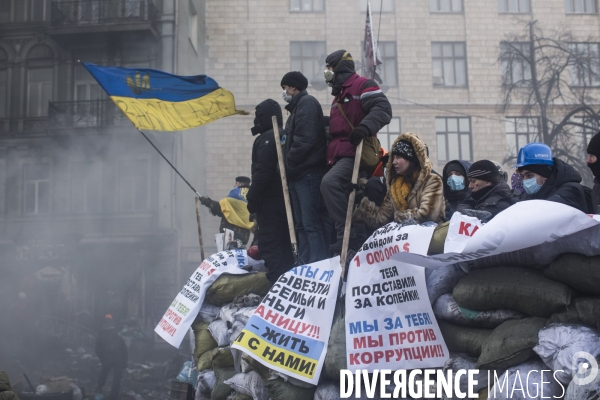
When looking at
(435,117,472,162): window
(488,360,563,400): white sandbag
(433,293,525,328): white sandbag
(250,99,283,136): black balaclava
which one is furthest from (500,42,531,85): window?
(488,360,563,400): white sandbag

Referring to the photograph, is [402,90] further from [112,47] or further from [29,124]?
[29,124]

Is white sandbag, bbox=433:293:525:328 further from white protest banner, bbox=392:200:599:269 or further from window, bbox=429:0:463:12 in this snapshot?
window, bbox=429:0:463:12

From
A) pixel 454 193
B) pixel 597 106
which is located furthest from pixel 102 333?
pixel 597 106

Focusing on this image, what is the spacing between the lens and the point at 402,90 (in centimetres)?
2584

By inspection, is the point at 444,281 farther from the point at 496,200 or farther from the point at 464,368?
the point at 496,200

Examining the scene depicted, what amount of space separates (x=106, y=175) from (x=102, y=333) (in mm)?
8475

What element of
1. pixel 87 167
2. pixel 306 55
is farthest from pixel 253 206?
pixel 306 55

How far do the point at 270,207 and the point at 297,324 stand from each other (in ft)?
5.93

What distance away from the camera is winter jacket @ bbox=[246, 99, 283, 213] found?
5.84 m

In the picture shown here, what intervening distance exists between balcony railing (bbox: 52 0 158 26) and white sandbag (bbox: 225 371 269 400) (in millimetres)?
18528

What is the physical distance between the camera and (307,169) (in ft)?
17.8

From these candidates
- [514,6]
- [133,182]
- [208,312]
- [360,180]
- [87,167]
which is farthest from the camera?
[514,6]

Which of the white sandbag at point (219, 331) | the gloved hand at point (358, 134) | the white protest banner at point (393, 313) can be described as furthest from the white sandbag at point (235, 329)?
the gloved hand at point (358, 134)

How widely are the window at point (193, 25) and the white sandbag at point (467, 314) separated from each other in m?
21.6
